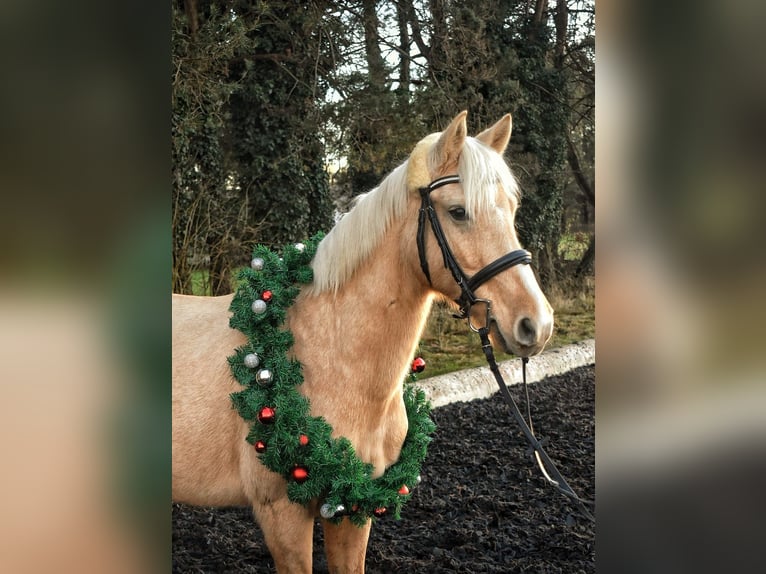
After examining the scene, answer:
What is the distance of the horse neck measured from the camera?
2.10 m

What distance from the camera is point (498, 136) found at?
86.7 inches

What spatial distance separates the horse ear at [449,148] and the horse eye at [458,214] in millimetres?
148

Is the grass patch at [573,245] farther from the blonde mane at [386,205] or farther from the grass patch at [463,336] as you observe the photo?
the blonde mane at [386,205]

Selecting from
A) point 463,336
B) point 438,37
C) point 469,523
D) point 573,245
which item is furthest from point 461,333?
point 469,523

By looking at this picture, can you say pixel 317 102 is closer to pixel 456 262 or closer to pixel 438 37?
pixel 438 37

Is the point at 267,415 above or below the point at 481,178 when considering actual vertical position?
below

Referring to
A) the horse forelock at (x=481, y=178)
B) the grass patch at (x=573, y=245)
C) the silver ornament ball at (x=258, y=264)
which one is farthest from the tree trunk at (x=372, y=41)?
the horse forelock at (x=481, y=178)

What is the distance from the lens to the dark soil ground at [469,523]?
337 centimetres

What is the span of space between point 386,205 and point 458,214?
0.26m
